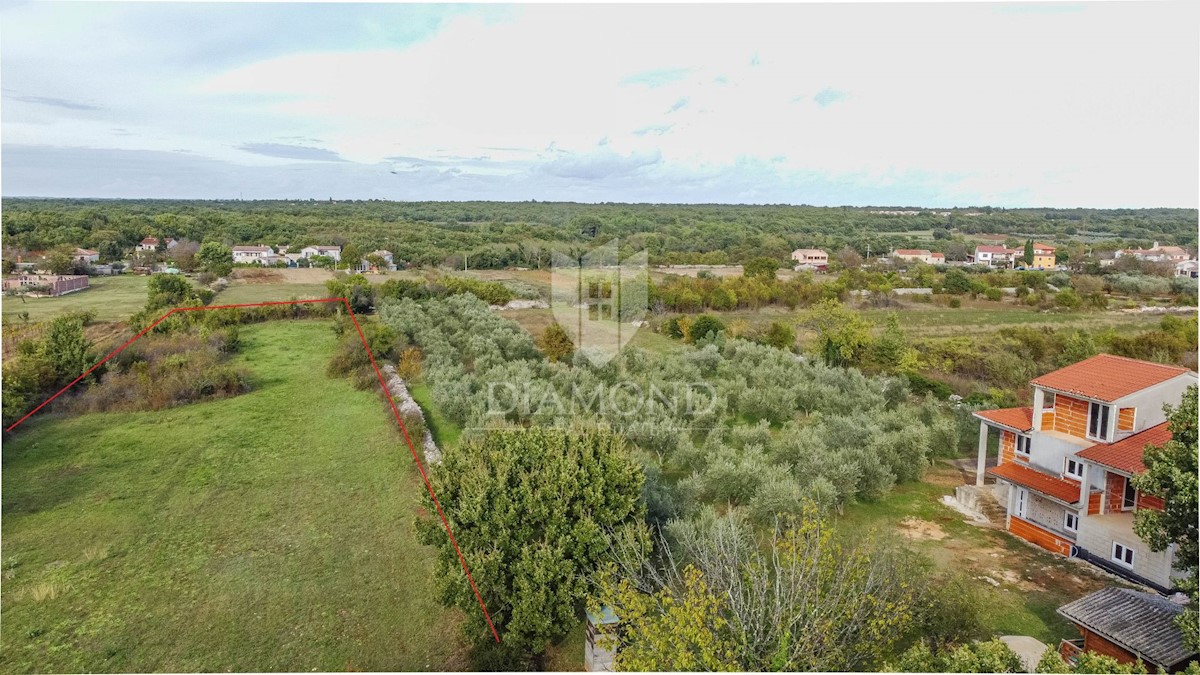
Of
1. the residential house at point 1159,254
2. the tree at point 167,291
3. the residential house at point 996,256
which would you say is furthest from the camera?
the residential house at point 996,256

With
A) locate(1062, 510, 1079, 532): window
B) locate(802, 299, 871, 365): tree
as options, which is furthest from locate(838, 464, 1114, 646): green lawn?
locate(802, 299, 871, 365): tree

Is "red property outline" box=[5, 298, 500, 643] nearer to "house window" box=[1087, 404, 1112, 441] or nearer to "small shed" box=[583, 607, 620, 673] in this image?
"small shed" box=[583, 607, 620, 673]

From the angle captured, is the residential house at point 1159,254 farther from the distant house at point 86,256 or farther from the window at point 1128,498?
the distant house at point 86,256

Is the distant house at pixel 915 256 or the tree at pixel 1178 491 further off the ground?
the distant house at pixel 915 256

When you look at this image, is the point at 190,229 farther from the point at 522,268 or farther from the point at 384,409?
the point at 384,409

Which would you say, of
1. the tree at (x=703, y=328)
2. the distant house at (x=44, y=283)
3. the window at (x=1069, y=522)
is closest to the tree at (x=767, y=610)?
the window at (x=1069, y=522)

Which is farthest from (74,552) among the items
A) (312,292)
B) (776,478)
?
(312,292)
